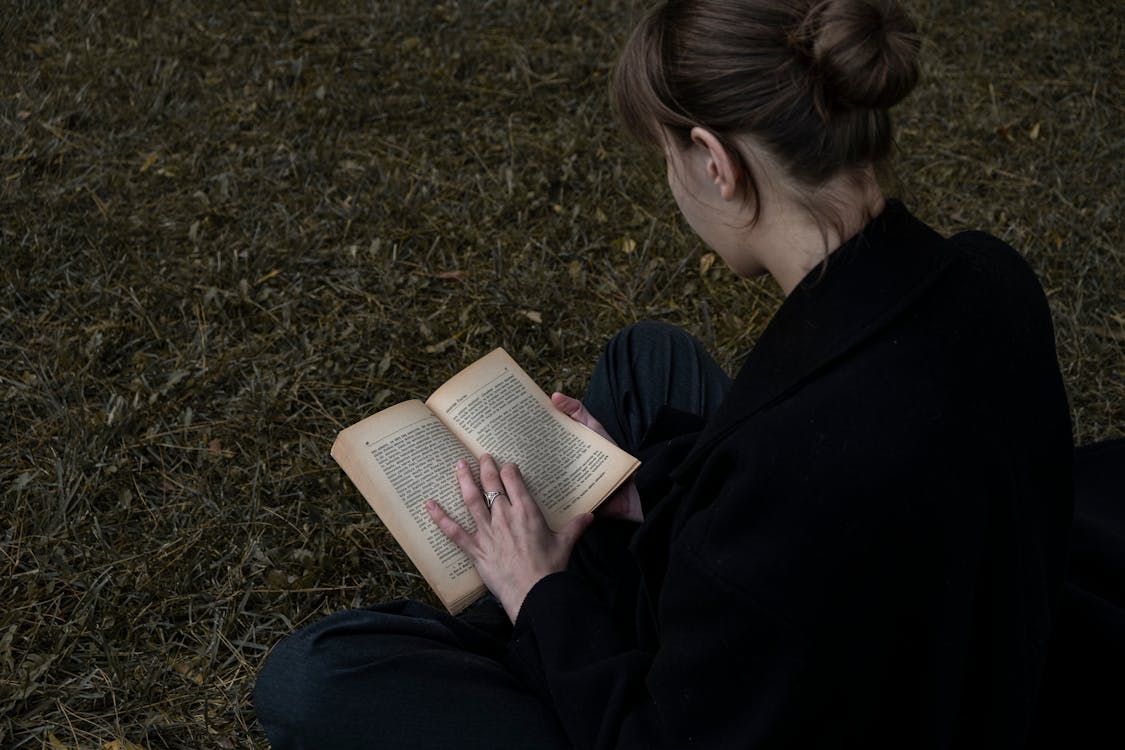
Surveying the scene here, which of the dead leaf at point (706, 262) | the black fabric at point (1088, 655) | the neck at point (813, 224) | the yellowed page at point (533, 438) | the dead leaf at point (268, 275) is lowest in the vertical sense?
the dead leaf at point (706, 262)

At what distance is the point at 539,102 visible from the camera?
11.6 feet

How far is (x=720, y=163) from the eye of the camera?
4.11 ft

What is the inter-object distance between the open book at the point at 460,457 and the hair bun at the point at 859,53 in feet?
2.58

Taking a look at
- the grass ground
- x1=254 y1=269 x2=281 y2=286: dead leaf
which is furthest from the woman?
x1=254 y1=269 x2=281 y2=286: dead leaf

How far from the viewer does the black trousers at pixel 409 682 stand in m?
1.46

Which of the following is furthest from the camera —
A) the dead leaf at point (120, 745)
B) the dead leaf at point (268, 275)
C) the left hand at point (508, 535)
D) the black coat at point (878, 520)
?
the dead leaf at point (268, 275)

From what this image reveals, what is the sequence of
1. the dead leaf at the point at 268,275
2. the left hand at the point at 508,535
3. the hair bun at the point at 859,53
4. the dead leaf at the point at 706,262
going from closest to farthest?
the hair bun at the point at 859,53 → the left hand at the point at 508,535 → the dead leaf at the point at 268,275 → the dead leaf at the point at 706,262

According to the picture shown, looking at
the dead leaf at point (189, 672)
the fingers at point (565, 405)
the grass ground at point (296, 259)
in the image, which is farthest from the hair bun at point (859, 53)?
the dead leaf at point (189, 672)

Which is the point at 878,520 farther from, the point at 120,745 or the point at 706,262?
the point at 706,262

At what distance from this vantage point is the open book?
1709 millimetres

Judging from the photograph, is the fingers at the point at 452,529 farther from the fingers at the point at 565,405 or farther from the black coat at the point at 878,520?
the black coat at the point at 878,520

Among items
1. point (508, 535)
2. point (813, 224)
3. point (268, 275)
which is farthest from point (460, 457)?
point (268, 275)

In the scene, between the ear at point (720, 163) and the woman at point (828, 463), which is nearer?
the woman at point (828, 463)

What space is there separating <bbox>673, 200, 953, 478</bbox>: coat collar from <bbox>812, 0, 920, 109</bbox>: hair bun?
138 mm
